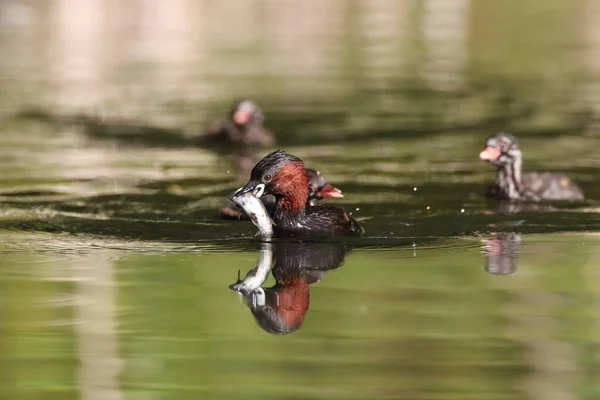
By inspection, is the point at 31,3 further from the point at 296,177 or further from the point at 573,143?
the point at 296,177

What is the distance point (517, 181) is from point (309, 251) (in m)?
3.14

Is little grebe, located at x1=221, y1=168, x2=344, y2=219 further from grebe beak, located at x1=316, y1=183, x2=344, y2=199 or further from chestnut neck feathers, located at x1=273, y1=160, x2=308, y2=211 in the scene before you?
chestnut neck feathers, located at x1=273, y1=160, x2=308, y2=211

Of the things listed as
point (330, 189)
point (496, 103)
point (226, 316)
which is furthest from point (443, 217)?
point (496, 103)

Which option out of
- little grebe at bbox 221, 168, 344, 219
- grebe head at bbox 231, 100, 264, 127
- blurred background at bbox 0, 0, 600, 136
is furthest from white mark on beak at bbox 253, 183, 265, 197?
blurred background at bbox 0, 0, 600, 136

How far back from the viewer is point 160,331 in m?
6.50

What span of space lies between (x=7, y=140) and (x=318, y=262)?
7.20 meters

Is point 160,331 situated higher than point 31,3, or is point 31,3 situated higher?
point 31,3

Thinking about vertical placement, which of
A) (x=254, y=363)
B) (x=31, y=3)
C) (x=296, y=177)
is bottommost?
(x=254, y=363)

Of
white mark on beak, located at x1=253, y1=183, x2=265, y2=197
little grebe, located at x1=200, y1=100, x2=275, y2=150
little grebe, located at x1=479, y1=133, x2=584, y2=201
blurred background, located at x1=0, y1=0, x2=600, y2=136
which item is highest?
blurred background, located at x1=0, y1=0, x2=600, y2=136

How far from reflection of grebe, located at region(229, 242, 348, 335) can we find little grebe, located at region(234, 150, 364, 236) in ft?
0.49

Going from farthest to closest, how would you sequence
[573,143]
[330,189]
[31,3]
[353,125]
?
[31,3] → [353,125] → [573,143] → [330,189]

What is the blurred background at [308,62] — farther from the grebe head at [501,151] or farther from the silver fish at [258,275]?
the silver fish at [258,275]

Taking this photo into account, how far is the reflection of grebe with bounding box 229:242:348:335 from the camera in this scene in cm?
673

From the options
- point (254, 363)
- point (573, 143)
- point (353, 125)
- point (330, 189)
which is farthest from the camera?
point (353, 125)
